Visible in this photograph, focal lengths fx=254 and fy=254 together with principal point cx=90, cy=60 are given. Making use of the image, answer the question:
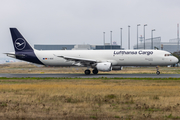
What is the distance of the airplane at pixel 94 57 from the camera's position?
129 ft

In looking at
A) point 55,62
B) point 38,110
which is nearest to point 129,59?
point 55,62

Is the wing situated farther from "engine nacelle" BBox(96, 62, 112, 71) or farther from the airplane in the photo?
"engine nacelle" BBox(96, 62, 112, 71)

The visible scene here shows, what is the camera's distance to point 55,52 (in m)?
43.2

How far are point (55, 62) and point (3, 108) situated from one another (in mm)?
29931

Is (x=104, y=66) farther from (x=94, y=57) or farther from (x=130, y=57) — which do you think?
(x=130, y=57)

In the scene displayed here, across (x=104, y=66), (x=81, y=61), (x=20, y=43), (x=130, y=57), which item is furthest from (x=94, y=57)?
(x=20, y=43)

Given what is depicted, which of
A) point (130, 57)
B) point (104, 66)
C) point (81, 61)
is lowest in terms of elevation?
point (104, 66)

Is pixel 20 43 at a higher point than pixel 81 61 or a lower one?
higher

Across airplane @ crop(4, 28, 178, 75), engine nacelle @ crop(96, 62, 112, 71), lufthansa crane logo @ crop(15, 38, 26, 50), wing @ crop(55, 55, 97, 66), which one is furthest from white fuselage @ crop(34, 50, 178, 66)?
lufthansa crane logo @ crop(15, 38, 26, 50)

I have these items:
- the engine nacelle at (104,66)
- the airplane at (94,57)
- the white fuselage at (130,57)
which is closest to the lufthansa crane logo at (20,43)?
the airplane at (94,57)

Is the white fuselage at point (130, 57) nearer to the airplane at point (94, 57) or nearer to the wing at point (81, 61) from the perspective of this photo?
the airplane at point (94, 57)

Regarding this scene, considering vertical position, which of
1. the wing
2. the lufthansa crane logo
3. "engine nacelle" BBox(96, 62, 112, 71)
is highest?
the lufthansa crane logo

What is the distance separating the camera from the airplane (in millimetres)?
39406

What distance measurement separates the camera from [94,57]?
41094 mm
